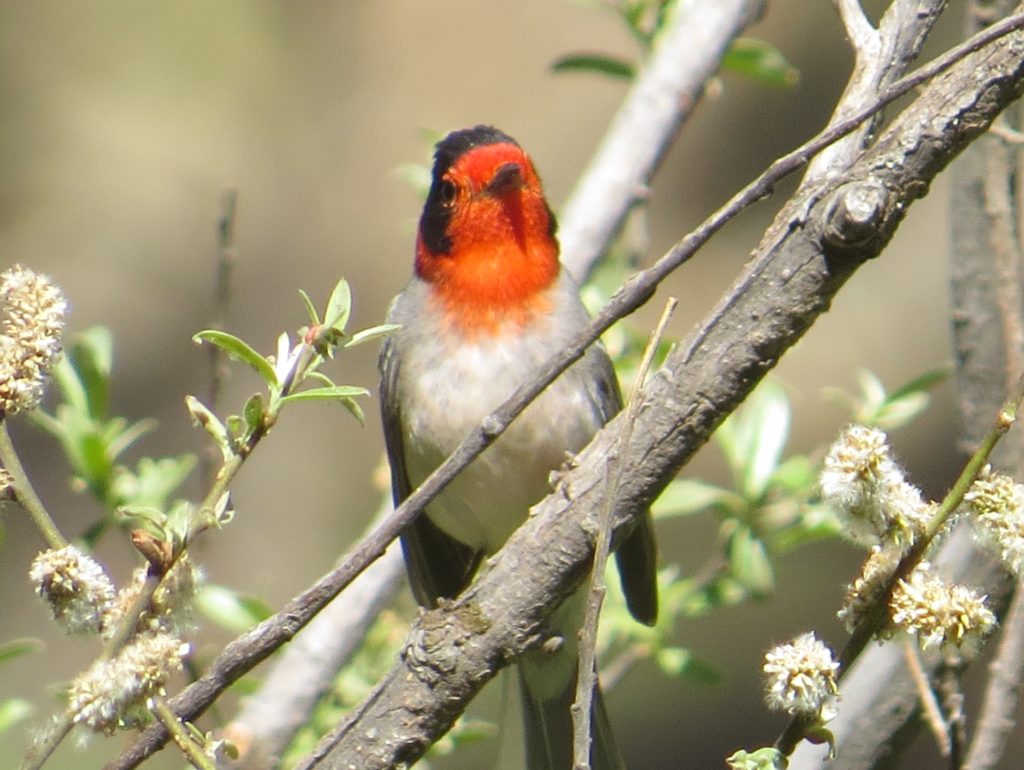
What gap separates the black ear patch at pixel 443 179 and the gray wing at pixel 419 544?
0.31m

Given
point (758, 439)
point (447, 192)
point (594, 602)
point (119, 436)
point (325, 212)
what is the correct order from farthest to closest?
point (325, 212) → point (447, 192) → point (758, 439) → point (119, 436) → point (594, 602)

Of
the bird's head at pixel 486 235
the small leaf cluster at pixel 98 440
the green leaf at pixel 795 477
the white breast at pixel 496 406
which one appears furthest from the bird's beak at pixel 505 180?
the small leaf cluster at pixel 98 440

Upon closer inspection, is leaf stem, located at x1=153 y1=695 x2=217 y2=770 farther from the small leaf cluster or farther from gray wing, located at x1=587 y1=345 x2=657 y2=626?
gray wing, located at x1=587 y1=345 x2=657 y2=626

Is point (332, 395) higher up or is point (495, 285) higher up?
point (495, 285)

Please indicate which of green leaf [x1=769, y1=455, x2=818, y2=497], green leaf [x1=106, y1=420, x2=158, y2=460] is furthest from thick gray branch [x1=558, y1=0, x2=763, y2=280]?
green leaf [x1=106, y1=420, x2=158, y2=460]

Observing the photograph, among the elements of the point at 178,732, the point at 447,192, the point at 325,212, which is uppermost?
the point at 325,212

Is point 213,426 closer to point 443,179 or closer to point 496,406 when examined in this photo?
point 496,406

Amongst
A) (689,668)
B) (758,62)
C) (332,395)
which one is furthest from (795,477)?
(332,395)

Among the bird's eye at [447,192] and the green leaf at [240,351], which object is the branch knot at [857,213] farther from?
the bird's eye at [447,192]

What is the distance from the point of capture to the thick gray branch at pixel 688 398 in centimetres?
185

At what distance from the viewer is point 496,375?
11.8ft

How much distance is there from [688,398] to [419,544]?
1941 millimetres

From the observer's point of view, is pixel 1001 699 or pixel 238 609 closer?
pixel 1001 699

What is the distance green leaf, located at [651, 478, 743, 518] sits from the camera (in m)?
3.48
